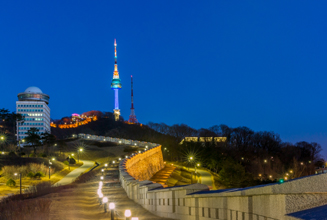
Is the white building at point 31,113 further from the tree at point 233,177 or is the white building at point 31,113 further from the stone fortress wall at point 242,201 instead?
the stone fortress wall at point 242,201

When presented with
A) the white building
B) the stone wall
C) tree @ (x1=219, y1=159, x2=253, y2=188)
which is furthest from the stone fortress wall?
the white building

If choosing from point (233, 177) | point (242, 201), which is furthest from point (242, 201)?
point (233, 177)

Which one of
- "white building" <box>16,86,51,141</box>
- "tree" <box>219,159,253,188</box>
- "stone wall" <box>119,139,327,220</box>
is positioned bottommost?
"tree" <box>219,159,253,188</box>

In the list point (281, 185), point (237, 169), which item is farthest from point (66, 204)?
point (237, 169)

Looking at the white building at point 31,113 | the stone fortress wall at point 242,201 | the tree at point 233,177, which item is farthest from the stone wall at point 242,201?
the white building at point 31,113

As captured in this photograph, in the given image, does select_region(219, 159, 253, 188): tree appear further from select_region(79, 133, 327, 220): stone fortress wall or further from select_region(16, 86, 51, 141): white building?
select_region(16, 86, 51, 141): white building

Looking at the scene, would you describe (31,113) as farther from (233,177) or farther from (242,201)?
(242,201)

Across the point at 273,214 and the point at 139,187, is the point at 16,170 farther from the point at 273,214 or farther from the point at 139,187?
the point at 273,214

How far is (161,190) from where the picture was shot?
1105cm

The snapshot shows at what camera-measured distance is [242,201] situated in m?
5.87

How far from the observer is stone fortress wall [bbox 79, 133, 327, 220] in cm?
450

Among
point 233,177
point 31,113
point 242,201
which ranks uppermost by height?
point 31,113

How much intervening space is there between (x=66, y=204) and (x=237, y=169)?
41.0 metres

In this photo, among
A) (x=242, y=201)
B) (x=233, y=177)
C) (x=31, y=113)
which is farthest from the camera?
(x=31, y=113)
